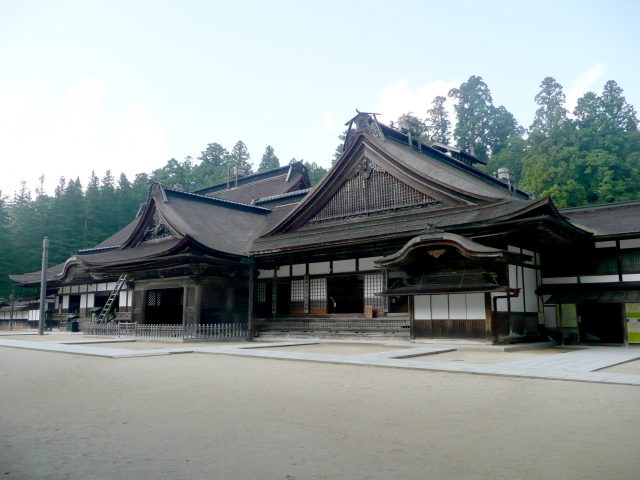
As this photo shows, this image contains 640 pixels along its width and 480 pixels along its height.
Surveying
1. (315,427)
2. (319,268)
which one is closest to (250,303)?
(319,268)

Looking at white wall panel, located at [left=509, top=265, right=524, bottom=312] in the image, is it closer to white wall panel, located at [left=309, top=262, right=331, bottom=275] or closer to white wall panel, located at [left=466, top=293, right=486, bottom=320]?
white wall panel, located at [left=466, top=293, right=486, bottom=320]

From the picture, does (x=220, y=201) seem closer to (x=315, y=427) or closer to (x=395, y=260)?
(x=395, y=260)

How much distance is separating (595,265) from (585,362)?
27.4 ft

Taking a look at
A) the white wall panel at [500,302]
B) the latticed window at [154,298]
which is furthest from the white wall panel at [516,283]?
the latticed window at [154,298]

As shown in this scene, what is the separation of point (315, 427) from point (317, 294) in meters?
16.4

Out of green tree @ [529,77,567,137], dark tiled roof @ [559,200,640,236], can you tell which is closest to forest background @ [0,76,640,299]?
green tree @ [529,77,567,137]

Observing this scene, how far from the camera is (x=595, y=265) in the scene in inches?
762

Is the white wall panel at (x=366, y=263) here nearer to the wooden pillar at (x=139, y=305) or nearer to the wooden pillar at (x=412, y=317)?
the wooden pillar at (x=412, y=317)

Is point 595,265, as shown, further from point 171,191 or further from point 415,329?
point 171,191

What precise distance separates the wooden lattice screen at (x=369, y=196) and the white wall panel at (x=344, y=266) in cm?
238

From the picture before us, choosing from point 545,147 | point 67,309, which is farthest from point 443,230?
point 545,147

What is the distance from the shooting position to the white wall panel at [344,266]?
2145 cm

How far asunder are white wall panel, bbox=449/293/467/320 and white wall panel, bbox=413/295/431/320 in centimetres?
83

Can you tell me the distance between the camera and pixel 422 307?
1880cm
